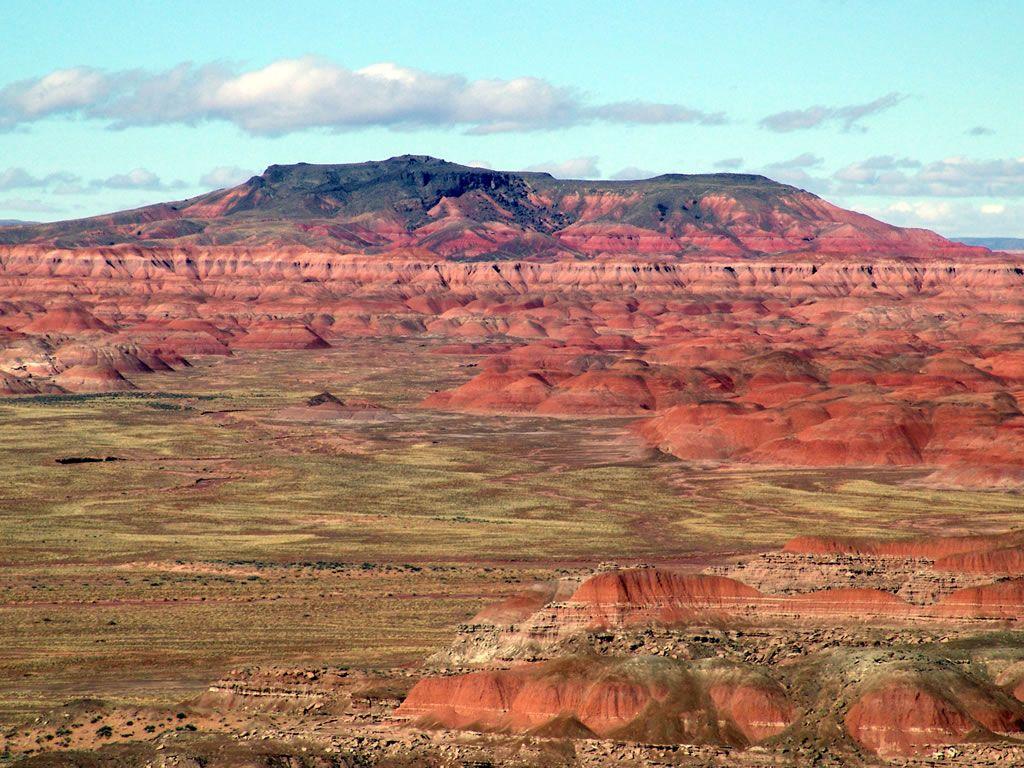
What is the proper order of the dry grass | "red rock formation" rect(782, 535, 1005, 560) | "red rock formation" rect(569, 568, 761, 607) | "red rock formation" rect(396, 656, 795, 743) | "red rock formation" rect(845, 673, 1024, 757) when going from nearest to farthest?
1. "red rock formation" rect(845, 673, 1024, 757)
2. "red rock formation" rect(396, 656, 795, 743)
3. "red rock formation" rect(569, 568, 761, 607)
4. the dry grass
5. "red rock formation" rect(782, 535, 1005, 560)

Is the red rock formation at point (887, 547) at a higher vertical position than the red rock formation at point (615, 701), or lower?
higher

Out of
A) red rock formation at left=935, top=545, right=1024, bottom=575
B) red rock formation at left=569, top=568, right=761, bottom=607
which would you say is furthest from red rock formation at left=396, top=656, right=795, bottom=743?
red rock formation at left=935, top=545, right=1024, bottom=575

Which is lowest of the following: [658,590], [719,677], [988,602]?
[719,677]

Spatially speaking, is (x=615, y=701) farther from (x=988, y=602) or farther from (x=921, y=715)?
(x=988, y=602)

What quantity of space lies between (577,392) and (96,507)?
80263 mm

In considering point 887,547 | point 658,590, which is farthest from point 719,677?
point 887,547

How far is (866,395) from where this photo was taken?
15238 cm

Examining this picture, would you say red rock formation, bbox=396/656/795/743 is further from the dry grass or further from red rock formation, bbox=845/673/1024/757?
the dry grass

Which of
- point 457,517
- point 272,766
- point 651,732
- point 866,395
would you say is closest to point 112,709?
point 272,766

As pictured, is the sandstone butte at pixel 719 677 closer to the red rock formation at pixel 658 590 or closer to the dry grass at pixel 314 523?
the red rock formation at pixel 658 590

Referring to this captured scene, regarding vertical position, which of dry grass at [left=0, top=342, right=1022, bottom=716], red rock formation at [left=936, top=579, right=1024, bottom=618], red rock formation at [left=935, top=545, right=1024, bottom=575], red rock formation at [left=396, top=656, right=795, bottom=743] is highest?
red rock formation at [left=935, top=545, right=1024, bottom=575]

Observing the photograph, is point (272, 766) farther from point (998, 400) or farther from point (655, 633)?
Result: point (998, 400)

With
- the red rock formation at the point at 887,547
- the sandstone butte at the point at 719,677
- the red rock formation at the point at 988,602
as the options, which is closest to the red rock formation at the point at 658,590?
the sandstone butte at the point at 719,677

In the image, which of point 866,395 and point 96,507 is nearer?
point 96,507
